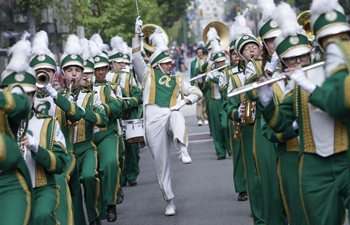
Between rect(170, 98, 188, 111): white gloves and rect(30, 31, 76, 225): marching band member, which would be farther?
rect(170, 98, 188, 111): white gloves

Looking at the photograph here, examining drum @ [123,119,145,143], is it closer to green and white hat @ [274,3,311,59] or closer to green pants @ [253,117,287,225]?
green pants @ [253,117,287,225]

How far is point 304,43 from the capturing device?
744 cm

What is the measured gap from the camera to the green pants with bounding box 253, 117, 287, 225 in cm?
880

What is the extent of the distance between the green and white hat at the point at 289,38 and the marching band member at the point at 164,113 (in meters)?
4.45

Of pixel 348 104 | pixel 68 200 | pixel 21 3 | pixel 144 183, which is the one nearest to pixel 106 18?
pixel 21 3

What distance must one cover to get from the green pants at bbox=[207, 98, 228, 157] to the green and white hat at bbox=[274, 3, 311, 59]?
984 cm

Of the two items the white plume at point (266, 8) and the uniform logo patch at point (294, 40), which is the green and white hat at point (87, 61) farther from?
the uniform logo patch at point (294, 40)

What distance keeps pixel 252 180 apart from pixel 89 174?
5.88 feet

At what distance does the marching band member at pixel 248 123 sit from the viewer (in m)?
9.96

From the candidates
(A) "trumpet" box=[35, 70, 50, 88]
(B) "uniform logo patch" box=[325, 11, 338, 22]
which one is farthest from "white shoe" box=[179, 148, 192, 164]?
(B) "uniform logo patch" box=[325, 11, 338, 22]

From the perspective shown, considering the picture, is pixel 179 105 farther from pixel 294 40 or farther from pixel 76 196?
pixel 294 40

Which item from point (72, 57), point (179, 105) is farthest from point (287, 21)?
point (179, 105)

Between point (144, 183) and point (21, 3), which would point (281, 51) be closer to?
point (144, 183)

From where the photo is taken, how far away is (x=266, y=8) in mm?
9711
